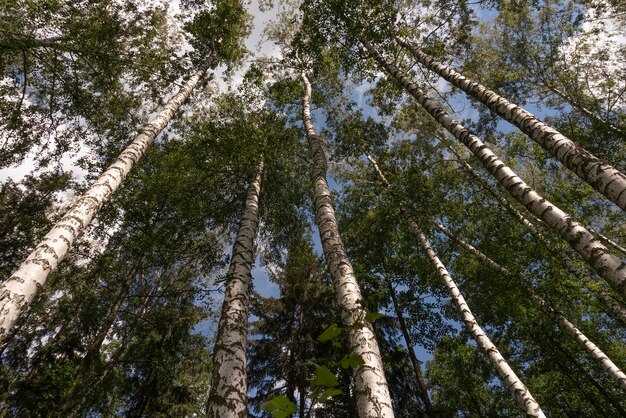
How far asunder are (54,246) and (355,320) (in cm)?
357

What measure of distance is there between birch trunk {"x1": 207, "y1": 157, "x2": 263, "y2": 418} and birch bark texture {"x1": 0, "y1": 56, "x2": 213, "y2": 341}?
2195 millimetres

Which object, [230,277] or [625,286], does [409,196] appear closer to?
[230,277]

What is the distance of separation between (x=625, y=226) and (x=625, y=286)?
17.1m

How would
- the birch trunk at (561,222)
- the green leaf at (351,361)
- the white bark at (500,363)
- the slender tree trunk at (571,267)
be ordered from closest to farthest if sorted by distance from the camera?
the green leaf at (351,361) < the birch trunk at (561,222) < the white bark at (500,363) < the slender tree trunk at (571,267)

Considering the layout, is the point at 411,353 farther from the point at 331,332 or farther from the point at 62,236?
the point at 331,332

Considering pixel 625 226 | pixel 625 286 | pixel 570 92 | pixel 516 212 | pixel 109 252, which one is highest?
pixel 570 92

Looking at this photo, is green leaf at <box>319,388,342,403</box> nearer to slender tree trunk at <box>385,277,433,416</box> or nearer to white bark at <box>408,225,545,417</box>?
white bark at <box>408,225,545,417</box>

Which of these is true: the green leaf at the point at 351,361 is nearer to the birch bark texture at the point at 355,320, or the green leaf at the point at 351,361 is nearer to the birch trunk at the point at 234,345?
the birch bark texture at the point at 355,320

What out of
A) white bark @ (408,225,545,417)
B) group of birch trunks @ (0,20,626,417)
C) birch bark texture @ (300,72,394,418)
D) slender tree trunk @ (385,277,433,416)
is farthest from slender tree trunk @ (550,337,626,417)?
birch bark texture @ (300,72,394,418)

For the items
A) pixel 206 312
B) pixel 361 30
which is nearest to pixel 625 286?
pixel 361 30

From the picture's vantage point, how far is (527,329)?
11242 mm

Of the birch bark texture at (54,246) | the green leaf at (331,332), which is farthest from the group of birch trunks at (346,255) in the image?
the green leaf at (331,332)

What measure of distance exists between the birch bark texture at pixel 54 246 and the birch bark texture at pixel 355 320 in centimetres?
325

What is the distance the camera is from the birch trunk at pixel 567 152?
3373 mm
